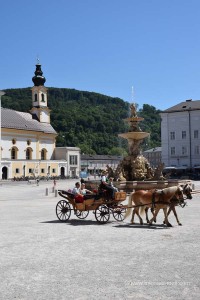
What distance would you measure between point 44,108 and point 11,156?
18144 mm

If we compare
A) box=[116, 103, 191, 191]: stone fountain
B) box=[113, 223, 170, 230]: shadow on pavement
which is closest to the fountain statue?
box=[116, 103, 191, 191]: stone fountain

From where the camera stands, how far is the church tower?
90.8 m

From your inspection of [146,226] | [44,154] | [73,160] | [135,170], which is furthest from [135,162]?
[73,160]

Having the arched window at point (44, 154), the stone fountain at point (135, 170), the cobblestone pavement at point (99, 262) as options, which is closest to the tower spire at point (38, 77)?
the arched window at point (44, 154)

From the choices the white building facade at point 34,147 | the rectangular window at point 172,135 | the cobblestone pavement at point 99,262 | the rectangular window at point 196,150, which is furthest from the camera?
the white building facade at point 34,147

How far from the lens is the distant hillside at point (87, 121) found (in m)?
135

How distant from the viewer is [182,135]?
70.9 m

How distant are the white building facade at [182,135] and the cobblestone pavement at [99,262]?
5881 centimetres

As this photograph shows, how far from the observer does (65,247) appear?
30.8 ft

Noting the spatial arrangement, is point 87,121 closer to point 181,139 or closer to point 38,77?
point 38,77

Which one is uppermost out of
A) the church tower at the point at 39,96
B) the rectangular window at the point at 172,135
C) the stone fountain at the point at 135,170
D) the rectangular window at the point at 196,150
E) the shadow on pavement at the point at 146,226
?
the church tower at the point at 39,96

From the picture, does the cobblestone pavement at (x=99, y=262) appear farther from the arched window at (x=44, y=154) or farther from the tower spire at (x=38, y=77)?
the tower spire at (x=38, y=77)

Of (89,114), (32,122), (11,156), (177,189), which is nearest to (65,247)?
(177,189)

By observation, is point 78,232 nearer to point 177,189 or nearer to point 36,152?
point 177,189
